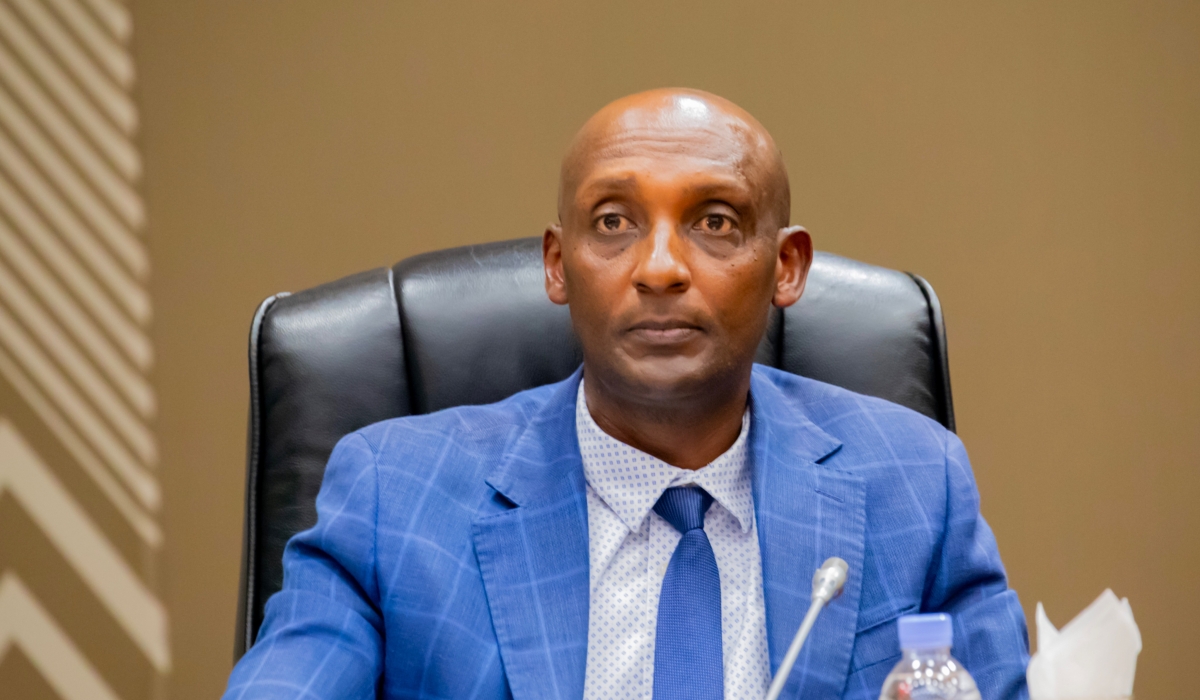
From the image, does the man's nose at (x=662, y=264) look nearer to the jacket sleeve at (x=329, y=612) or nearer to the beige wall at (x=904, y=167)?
the jacket sleeve at (x=329, y=612)

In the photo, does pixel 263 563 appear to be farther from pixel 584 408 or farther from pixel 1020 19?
pixel 1020 19

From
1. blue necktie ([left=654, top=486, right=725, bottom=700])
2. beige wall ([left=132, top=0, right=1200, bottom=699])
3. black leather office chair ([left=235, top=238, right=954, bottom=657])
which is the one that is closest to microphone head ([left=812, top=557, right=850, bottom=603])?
blue necktie ([left=654, top=486, right=725, bottom=700])

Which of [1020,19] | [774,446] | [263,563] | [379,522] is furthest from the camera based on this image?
[1020,19]

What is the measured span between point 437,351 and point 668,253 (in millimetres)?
452

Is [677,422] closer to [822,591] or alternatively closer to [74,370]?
[822,591]

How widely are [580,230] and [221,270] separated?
1.27 m

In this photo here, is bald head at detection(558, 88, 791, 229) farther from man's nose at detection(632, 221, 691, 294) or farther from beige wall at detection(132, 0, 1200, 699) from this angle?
beige wall at detection(132, 0, 1200, 699)

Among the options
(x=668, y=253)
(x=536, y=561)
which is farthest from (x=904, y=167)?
(x=536, y=561)

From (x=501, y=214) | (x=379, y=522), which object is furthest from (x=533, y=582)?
(x=501, y=214)

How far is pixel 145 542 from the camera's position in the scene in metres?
2.26

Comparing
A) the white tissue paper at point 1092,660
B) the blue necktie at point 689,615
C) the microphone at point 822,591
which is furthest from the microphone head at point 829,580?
the blue necktie at point 689,615

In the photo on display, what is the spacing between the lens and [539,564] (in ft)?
3.90

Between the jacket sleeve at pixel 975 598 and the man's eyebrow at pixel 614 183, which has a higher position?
the man's eyebrow at pixel 614 183

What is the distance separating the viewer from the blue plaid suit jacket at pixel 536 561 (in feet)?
3.71
